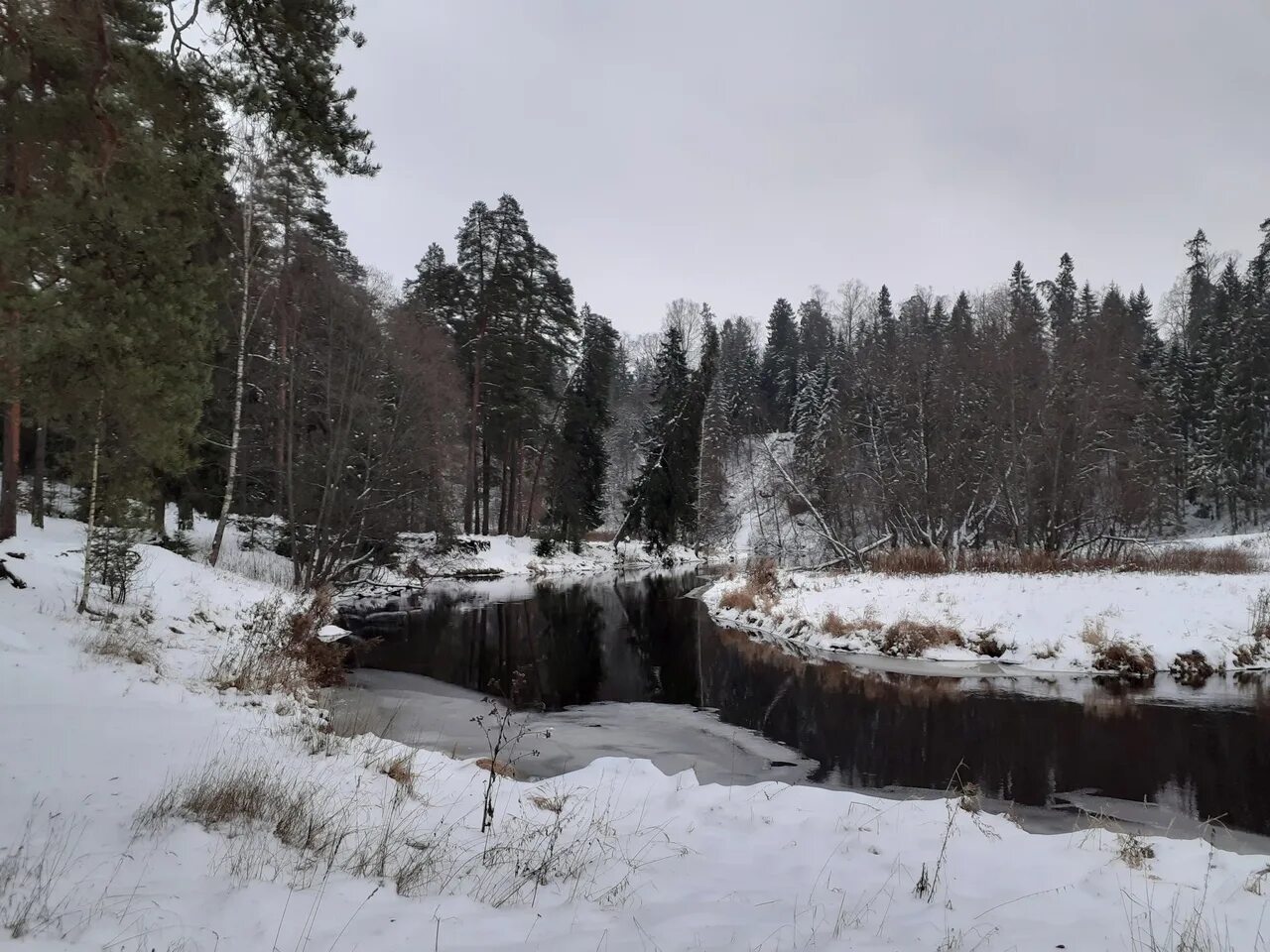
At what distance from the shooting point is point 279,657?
1070 cm

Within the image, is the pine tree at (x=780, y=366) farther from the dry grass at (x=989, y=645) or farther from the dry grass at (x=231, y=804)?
the dry grass at (x=231, y=804)

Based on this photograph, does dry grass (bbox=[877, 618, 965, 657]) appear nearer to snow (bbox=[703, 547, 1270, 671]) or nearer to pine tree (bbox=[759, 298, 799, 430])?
snow (bbox=[703, 547, 1270, 671])

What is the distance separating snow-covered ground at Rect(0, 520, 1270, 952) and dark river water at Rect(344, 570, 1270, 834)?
1.47m

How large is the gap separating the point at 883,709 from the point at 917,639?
4342 millimetres

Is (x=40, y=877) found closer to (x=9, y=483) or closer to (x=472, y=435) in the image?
(x=9, y=483)

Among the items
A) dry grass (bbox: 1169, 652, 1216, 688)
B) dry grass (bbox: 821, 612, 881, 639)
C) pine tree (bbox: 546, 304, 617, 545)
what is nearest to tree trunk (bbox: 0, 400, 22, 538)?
dry grass (bbox: 821, 612, 881, 639)

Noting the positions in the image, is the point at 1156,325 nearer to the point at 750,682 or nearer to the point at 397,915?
the point at 750,682

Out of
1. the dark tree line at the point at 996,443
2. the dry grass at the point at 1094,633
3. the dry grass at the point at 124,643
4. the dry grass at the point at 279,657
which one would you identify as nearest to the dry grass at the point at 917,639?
the dry grass at the point at 1094,633

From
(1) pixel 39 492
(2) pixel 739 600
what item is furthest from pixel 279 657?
(1) pixel 39 492

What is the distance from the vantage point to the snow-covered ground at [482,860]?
3234 mm

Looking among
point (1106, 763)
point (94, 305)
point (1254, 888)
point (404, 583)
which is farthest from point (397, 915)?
point (404, 583)

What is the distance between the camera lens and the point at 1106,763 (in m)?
8.94

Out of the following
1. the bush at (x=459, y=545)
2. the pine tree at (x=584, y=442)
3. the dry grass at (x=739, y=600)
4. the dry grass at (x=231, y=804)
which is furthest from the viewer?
the pine tree at (x=584, y=442)

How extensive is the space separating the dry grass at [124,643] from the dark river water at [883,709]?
143 inches
